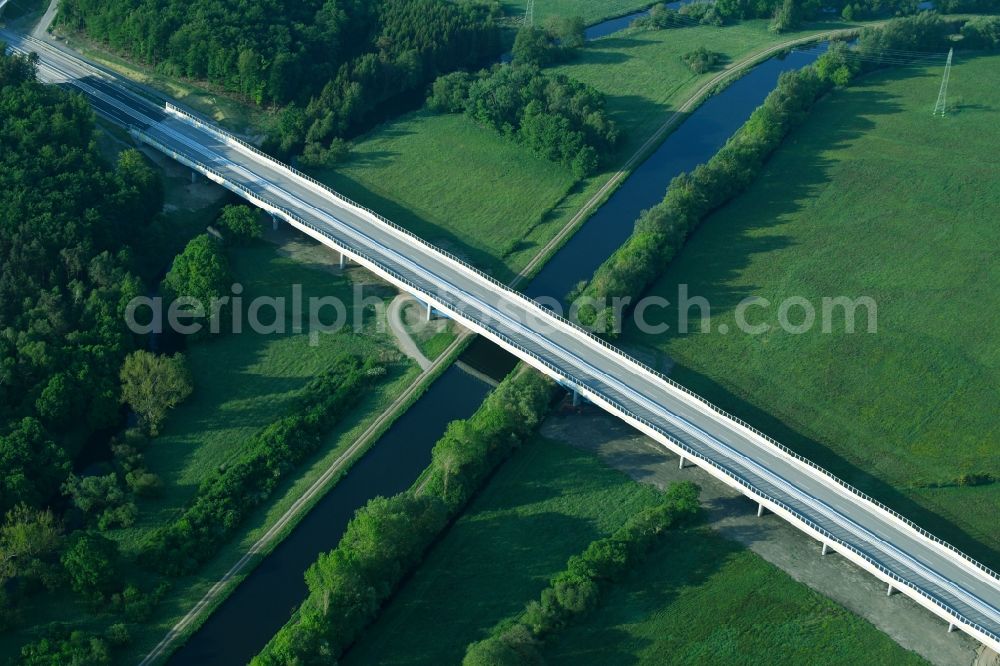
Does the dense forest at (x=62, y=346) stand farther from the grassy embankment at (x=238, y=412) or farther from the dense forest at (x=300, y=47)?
→ the dense forest at (x=300, y=47)

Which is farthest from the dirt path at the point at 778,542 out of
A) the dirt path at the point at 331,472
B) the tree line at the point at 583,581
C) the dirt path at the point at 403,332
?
the dirt path at the point at 403,332

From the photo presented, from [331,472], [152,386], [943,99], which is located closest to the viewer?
[331,472]

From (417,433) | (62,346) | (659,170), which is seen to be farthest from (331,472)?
(659,170)

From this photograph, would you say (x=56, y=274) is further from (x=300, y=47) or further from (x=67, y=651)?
(x=300, y=47)

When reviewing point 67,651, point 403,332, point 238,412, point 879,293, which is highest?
point 879,293

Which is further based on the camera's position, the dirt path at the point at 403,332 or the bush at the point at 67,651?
the dirt path at the point at 403,332

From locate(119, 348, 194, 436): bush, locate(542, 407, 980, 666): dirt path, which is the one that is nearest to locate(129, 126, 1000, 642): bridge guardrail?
locate(542, 407, 980, 666): dirt path
